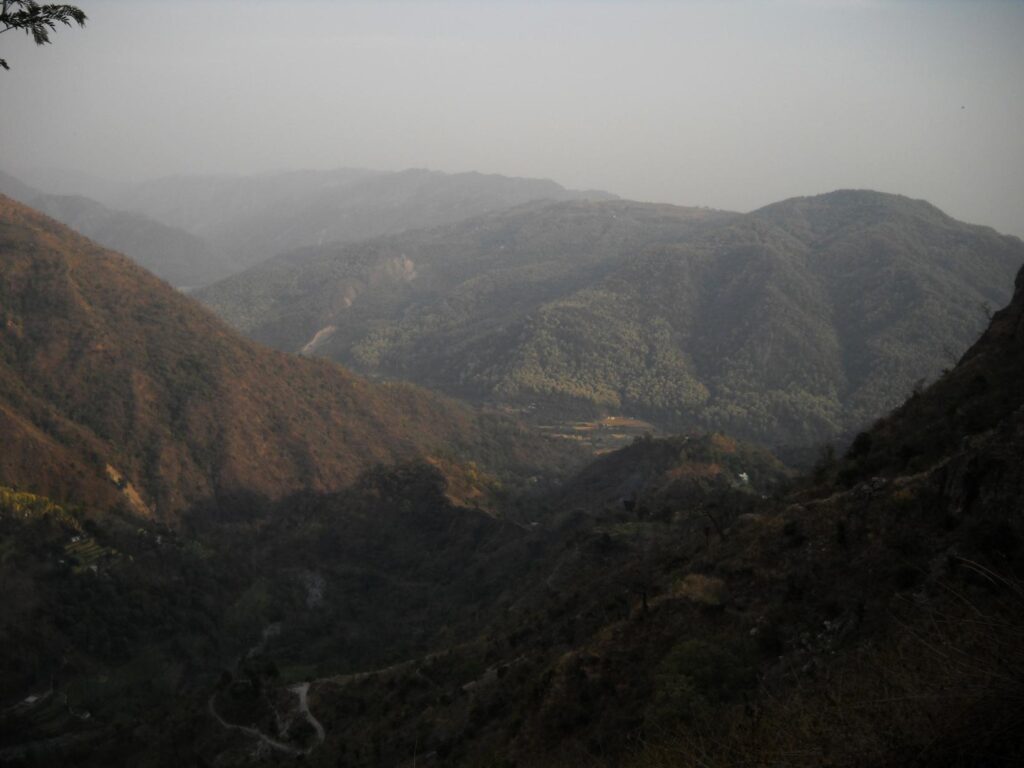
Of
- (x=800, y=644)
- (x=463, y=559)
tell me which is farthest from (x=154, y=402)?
(x=800, y=644)

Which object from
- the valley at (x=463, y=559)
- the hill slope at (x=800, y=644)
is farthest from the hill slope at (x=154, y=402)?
the hill slope at (x=800, y=644)

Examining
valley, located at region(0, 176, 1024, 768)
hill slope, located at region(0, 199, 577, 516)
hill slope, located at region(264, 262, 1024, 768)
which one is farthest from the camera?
hill slope, located at region(0, 199, 577, 516)

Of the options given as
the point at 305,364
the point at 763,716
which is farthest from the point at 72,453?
the point at 763,716

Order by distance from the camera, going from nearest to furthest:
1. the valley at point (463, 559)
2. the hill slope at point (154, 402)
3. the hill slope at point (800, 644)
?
1. the hill slope at point (800, 644)
2. the valley at point (463, 559)
3. the hill slope at point (154, 402)

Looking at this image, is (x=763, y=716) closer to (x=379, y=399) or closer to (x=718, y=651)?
(x=718, y=651)

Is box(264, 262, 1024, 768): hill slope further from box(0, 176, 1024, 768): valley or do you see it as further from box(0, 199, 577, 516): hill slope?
box(0, 199, 577, 516): hill slope

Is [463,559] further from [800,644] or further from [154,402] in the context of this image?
[800,644]

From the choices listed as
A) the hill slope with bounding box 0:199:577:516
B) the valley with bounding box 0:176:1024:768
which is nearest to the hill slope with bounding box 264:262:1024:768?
the valley with bounding box 0:176:1024:768

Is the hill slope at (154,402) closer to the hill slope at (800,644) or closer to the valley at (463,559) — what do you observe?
the valley at (463,559)
